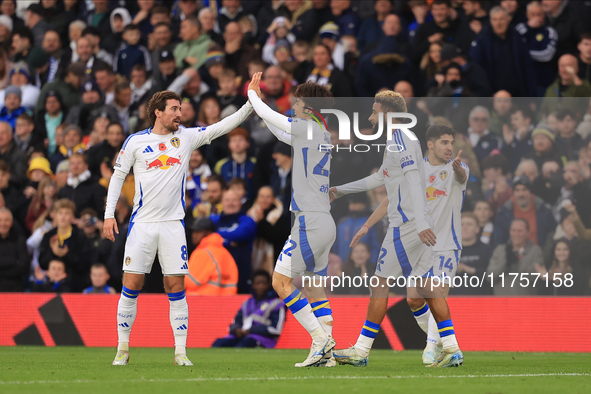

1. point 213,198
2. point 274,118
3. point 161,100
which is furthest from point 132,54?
point 274,118

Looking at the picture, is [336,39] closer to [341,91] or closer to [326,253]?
[341,91]

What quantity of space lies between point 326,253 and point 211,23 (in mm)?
9402

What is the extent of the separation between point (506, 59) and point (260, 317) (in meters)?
5.90

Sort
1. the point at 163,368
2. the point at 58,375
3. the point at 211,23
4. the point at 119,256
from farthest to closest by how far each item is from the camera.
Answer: the point at 211,23, the point at 119,256, the point at 163,368, the point at 58,375

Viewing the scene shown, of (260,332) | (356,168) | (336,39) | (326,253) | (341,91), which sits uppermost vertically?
(336,39)

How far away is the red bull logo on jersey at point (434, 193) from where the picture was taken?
30.9 feet

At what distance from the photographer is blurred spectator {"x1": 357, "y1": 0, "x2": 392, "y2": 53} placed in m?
15.5

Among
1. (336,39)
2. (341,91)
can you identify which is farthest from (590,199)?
(336,39)

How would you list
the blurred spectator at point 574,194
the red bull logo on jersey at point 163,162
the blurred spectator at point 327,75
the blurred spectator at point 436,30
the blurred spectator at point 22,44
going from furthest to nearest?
the blurred spectator at point 22,44 → the blurred spectator at point 436,30 → the blurred spectator at point 327,75 → the blurred spectator at point 574,194 → the red bull logo on jersey at point 163,162

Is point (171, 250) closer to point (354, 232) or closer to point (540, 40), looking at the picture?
point (354, 232)

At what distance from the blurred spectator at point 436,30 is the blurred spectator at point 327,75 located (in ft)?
4.56

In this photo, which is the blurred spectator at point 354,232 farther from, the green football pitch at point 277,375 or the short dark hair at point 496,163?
the short dark hair at point 496,163

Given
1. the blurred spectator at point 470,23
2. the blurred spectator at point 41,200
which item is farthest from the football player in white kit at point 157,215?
the blurred spectator at point 470,23

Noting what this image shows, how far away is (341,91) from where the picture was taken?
14234 mm
